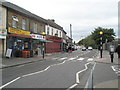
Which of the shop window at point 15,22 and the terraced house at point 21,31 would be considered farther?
the shop window at point 15,22

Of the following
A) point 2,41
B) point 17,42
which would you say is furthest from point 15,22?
point 2,41

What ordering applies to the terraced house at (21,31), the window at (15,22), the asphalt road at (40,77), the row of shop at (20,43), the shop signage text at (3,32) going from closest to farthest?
the asphalt road at (40,77) < the shop signage text at (3,32) < the row of shop at (20,43) < the terraced house at (21,31) < the window at (15,22)

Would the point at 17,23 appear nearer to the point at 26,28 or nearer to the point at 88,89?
the point at 26,28

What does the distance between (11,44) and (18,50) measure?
51.8 inches

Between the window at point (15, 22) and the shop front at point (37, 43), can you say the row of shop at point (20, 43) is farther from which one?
the window at point (15, 22)

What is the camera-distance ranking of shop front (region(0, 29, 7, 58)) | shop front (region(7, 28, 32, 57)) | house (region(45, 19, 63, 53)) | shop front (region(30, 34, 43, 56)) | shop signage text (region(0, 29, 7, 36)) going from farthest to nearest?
1. house (region(45, 19, 63, 53))
2. shop front (region(30, 34, 43, 56))
3. shop front (region(7, 28, 32, 57))
4. shop front (region(0, 29, 7, 58))
5. shop signage text (region(0, 29, 7, 36))

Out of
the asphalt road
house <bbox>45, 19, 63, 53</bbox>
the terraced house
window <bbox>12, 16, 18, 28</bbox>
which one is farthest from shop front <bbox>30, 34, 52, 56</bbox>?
the asphalt road

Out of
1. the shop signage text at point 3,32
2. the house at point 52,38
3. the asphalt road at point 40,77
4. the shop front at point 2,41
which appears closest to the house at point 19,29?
the shop signage text at point 3,32

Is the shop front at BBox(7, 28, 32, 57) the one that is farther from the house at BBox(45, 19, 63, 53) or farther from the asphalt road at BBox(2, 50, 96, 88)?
the house at BBox(45, 19, 63, 53)

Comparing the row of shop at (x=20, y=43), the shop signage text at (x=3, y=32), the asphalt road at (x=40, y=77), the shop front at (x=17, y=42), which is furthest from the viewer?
the shop front at (x=17, y=42)

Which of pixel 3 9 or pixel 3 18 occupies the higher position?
pixel 3 9

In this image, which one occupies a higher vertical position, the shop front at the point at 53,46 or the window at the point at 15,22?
the window at the point at 15,22

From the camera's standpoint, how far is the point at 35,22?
88.2 ft

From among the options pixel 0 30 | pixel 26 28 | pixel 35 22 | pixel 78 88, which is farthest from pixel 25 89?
pixel 35 22
